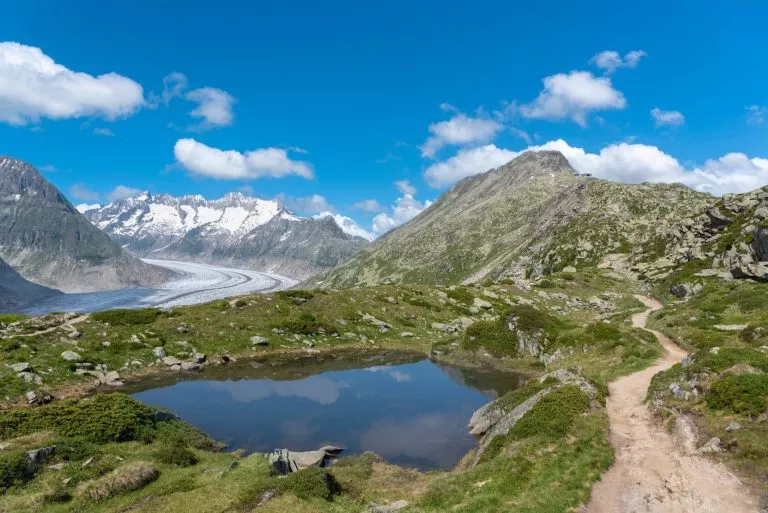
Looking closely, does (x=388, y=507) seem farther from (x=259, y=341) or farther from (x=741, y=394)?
(x=259, y=341)

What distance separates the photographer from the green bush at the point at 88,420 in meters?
23.6

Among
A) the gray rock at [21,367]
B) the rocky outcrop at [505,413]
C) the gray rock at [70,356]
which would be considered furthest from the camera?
the gray rock at [70,356]

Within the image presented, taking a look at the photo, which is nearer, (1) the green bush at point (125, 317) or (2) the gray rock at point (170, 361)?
(2) the gray rock at point (170, 361)

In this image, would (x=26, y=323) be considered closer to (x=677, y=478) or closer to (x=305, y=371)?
(x=305, y=371)

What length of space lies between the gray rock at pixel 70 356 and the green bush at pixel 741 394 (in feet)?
157

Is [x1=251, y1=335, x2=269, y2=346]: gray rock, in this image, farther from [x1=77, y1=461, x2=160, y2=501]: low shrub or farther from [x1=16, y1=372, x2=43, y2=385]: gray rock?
[x1=77, y1=461, x2=160, y2=501]: low shrub

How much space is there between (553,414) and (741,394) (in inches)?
349

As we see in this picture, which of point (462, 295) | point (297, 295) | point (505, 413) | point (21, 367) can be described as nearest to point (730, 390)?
point (505, 413)

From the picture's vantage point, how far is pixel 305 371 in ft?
151

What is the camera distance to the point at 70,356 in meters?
40.0

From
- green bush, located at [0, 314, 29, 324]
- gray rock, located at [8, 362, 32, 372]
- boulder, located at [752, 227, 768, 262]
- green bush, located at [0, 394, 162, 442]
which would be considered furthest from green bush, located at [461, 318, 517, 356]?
boulder, located at [752, 227, 768, 262]

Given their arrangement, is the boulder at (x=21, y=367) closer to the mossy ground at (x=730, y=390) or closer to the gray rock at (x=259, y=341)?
the gray rock at (x=259, y=341)

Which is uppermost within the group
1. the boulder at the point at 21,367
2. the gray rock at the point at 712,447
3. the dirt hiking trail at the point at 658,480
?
the boulder at the point at 21,367

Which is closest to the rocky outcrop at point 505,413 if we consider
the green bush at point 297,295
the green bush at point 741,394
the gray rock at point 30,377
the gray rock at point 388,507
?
the gray rock at point 388,507
